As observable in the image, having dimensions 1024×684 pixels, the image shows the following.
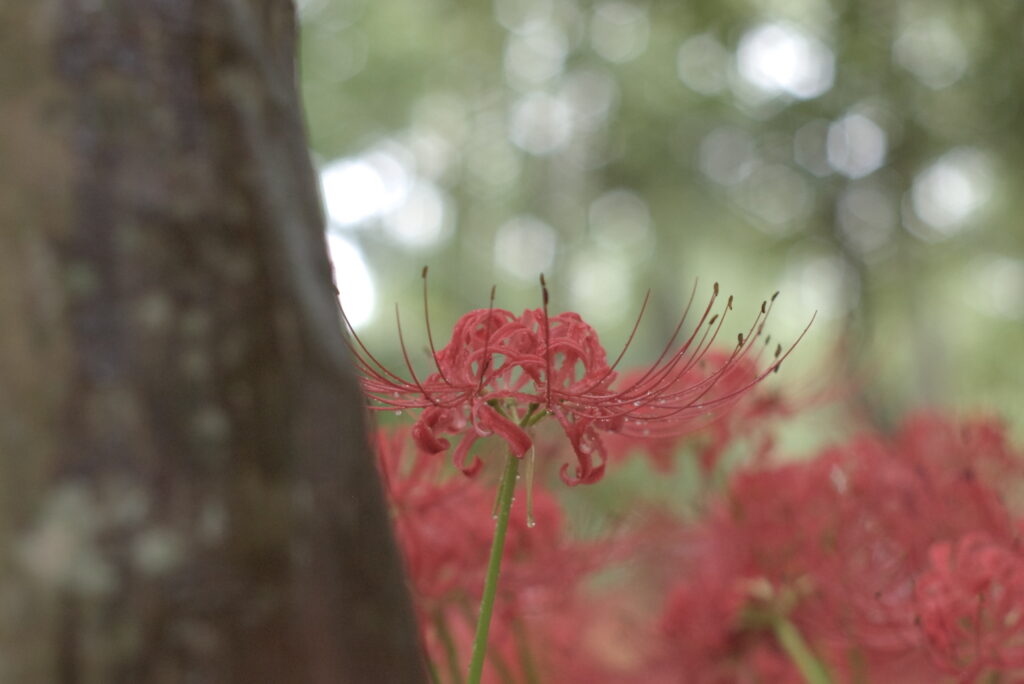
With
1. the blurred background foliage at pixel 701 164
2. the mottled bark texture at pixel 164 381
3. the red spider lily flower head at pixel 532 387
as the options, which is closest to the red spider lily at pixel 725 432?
the blurred background foliage at pixel 701 164

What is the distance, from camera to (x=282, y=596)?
47cm

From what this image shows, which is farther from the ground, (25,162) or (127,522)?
(25,162)

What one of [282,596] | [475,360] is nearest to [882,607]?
[475,360]

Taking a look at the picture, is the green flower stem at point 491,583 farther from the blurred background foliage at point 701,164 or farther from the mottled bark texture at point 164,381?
the blurred background foliage at point 701,164

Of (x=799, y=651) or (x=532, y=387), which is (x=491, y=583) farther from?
(x=799, y=651)

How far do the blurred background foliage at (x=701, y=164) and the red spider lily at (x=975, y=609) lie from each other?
0.32 m

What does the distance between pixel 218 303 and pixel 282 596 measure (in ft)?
0.47

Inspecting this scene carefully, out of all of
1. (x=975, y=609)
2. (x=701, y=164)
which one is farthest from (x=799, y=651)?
(x=701, y=164)

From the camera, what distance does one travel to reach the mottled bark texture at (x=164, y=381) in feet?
1.42

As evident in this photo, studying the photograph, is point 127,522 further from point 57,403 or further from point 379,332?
point 379,332

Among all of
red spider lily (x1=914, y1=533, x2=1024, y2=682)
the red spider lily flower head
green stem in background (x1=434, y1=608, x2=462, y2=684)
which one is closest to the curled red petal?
the red spider lily flower head

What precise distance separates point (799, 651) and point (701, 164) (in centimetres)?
398

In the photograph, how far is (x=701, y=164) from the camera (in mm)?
4828

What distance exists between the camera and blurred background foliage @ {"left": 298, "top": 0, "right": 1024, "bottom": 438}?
10.5 feet
